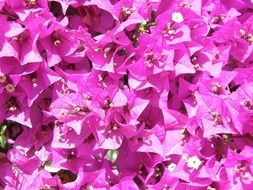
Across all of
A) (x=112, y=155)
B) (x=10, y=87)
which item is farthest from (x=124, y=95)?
(x=10, y=87)

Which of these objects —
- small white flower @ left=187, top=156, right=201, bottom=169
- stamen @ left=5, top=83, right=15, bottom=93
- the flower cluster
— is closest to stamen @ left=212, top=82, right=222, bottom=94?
the flower cluster

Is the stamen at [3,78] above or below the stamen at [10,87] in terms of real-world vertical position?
above

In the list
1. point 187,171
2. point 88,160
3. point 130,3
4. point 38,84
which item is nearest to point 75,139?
point 88,160

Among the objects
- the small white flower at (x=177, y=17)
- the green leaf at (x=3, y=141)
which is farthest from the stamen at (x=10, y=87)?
the small white flower at (x=177, y=17)

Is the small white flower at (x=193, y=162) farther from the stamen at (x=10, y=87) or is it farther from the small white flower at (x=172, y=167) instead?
the stamen at (x=10, y=87)

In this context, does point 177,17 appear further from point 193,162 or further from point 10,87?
point 10,87

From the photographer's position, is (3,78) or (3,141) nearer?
(3,78)

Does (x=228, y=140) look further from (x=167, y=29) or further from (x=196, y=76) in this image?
(x=167, y=29)
